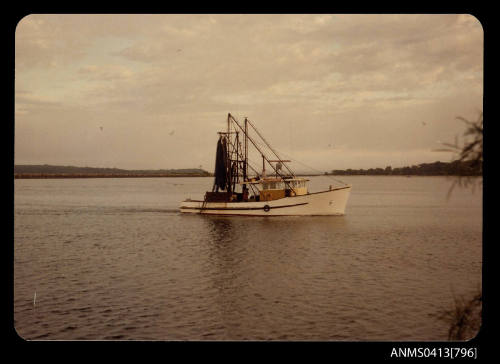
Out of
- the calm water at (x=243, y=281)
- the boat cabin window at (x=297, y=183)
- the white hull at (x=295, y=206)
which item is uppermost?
the boat cabin window at (x=297, y=183)

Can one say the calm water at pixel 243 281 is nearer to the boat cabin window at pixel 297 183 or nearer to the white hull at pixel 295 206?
the white hull at pixel 295 206

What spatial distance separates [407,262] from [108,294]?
14.6 meters

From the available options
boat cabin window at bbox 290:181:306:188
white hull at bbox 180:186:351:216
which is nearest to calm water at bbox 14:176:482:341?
white hull at bbox 180:186:351:216

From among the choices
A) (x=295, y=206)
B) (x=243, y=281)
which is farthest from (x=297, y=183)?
(x=243, y=281)

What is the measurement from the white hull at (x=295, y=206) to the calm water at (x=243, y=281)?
182 inches

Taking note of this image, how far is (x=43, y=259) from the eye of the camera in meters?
25.8

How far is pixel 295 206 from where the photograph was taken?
4331cm

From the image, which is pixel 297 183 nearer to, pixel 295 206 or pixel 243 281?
pixel 295 206

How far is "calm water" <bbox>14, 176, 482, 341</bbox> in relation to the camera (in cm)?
1447

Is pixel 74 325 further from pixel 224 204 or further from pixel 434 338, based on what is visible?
pixel 224 204

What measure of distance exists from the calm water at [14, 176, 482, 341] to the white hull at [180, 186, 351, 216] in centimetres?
462

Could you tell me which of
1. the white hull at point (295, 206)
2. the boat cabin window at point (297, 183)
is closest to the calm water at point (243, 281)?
the white hull at point (295, 206)

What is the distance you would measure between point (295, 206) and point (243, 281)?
2358cm

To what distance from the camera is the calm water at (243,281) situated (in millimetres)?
14469
